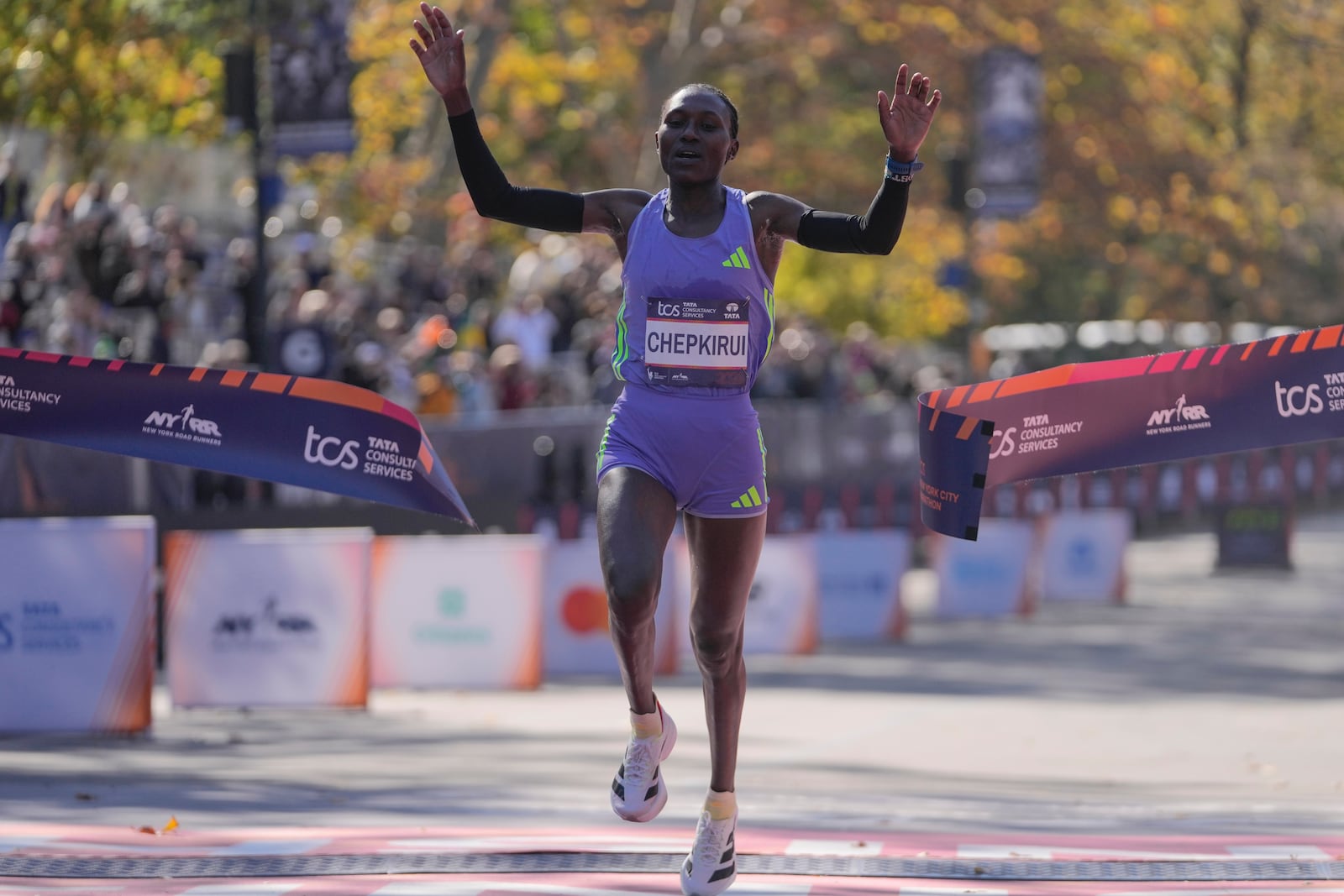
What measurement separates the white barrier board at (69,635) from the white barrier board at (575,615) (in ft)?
14.1

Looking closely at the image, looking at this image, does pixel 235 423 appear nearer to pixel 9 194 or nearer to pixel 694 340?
pixel 694 340


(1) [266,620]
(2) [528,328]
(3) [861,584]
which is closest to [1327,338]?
(1) [266,620]

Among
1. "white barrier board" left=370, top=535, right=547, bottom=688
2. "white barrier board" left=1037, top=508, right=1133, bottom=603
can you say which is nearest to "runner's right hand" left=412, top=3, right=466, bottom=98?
"white barrier board" left=370, top=535, right=547, bottom=688

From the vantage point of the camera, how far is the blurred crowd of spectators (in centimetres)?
1712

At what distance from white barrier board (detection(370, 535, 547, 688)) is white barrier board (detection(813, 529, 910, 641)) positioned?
13.1 feet

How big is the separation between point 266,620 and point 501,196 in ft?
23.2

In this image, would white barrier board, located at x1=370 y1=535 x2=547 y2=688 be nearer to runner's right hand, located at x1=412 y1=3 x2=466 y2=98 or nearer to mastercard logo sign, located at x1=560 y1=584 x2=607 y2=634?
mastercard logo sign, located at x1=560 y1=584 x2=607 y2=634

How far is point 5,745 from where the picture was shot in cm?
1188

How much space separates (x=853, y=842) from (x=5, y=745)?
5.45 meters

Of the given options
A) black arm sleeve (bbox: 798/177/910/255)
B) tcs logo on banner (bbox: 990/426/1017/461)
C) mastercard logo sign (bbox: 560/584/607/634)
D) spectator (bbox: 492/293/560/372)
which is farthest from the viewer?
spectator (bbox: 492/293/560/372)

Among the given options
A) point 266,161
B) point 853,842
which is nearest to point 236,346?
point 266,161

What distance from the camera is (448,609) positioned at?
48.9 feet

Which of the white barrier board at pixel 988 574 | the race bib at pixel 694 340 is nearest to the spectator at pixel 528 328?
the white barrier board at pixel 988 574

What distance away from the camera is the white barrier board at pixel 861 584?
18359 millimetres
